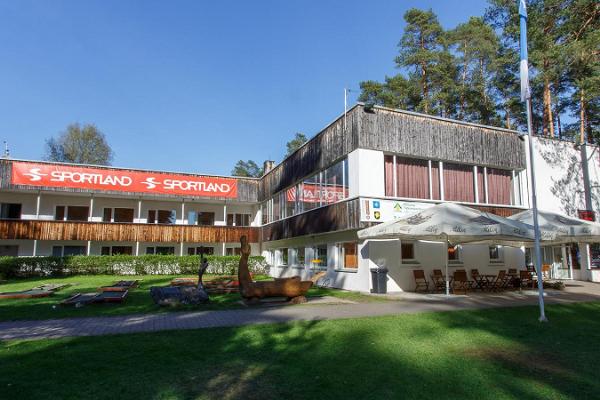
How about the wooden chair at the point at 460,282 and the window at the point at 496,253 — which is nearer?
the wooden chair at the point at 460,282

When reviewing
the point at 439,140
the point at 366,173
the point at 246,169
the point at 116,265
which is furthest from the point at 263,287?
the point at 246,169

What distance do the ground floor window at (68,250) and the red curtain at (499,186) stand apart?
26220 millimetres

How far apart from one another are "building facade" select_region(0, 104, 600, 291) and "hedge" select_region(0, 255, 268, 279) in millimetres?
2319

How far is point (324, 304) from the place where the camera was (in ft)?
39.2

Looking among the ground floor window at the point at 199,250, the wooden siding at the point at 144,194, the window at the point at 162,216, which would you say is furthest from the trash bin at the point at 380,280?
the window at the point at 162,216

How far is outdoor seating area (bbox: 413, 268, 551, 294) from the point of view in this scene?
15633mm

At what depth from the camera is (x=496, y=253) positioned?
18906mm

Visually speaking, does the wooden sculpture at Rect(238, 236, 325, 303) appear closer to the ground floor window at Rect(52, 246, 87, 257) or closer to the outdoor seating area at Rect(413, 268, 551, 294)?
the outdoor seating area at Rect(413, 268, 551, 294)

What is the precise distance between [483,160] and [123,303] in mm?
15786

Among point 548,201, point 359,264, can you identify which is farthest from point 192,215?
point 548,201

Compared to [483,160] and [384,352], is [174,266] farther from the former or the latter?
[384,352]

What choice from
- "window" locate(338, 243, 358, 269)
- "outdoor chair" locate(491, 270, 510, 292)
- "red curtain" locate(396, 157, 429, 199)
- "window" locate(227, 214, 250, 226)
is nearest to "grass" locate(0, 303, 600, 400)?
"outdoor chair" locate(491, 270, 510, 292)

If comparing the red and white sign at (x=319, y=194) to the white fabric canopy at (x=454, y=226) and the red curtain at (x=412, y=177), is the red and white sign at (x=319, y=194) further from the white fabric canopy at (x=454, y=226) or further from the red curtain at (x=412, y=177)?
the white fabric canopy at (x=454, y=226)

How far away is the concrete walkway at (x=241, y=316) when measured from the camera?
7992mm
